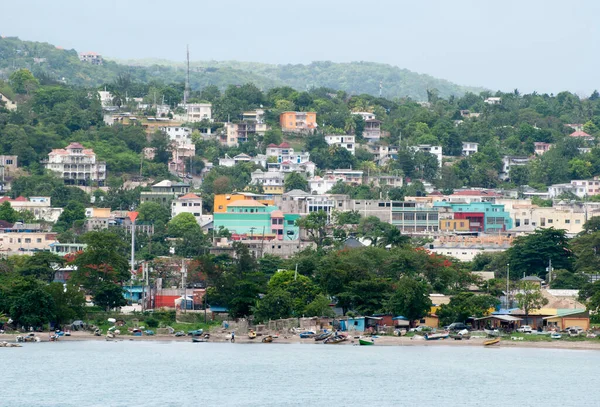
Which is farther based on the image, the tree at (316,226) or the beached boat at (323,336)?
the tree at (316,226)

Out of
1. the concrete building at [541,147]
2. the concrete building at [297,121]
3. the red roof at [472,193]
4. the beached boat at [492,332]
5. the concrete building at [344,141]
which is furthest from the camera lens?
the concrete building at [541,147]

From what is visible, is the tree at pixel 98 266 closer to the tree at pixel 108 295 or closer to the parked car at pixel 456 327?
the tree at pixel 108 295

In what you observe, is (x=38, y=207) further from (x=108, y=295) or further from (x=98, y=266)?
(x=108, y=295)

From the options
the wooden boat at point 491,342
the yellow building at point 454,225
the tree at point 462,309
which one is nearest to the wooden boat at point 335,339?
the tree at point 462,309

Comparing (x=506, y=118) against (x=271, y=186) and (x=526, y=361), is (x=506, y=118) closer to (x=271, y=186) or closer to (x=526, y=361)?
(x=271, y=186)

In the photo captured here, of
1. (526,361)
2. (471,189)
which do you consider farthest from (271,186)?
(526,361)

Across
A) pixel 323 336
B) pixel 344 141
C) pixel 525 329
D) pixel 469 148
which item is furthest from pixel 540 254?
pixel 469 148

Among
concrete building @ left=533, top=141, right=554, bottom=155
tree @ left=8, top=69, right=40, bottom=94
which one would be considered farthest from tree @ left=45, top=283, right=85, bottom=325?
concrete building @ left=533, top=141, right=554, bottom=155

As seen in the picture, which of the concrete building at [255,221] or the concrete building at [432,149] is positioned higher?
the concrete building at [432,149]
